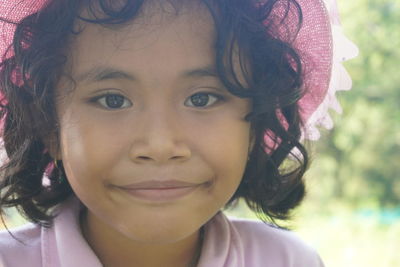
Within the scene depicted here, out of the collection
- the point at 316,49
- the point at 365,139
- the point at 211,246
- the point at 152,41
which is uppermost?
the point at 152,41

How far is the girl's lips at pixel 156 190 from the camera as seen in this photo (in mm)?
1184

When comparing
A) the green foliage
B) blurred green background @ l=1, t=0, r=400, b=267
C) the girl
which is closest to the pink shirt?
the girl


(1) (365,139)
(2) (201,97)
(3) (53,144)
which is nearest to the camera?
(2) (201,97)

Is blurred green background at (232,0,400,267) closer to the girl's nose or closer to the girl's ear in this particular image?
the girl's ear

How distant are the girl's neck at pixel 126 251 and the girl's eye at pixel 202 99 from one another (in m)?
0.34

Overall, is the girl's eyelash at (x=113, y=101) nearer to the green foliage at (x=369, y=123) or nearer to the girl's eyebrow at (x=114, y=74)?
the girl's eyebrow at (x=114, y=74)

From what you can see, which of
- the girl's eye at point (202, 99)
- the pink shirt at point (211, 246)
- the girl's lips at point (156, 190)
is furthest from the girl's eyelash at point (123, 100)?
the pink shirt at point (211, 246)

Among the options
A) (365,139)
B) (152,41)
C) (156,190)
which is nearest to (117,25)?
(152,41)

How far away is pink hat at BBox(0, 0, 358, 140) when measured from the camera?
4.09ft

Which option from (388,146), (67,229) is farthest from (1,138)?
(388,146)

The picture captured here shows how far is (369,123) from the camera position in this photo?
510 cm

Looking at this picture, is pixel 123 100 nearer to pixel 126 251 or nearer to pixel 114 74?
pixel 114 74

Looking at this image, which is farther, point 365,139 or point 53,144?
point 365,139

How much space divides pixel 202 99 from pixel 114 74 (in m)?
0.18
